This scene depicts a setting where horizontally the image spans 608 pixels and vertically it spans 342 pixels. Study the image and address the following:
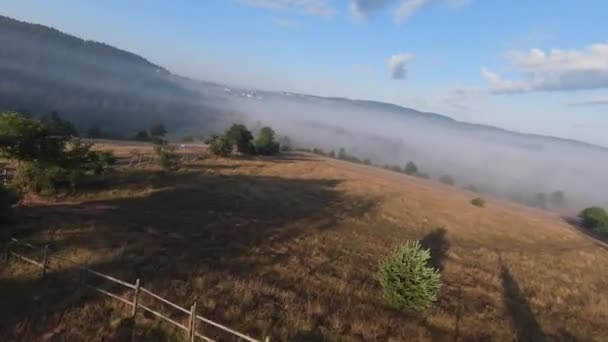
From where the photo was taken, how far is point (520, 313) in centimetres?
2316

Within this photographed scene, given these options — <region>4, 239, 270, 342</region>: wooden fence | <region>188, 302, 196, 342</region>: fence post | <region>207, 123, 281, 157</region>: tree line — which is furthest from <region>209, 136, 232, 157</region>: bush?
<region>188, 302, 196, 342</region>: fence post

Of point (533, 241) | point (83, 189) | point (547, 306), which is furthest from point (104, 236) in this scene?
point (533, 241)

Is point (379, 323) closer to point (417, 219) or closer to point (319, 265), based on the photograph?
point (319, 265)

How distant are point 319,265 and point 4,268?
15.4 metres

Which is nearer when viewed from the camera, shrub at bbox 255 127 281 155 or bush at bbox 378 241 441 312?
bush at bbox 378 241 441 312

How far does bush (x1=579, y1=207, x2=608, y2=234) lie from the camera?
87.0 m

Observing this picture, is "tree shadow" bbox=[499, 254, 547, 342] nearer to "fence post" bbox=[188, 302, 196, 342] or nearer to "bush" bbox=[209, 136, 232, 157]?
"fence post" bbox=[188, 302, 196, 342]

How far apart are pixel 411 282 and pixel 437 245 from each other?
23.7 metres

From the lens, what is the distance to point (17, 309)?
14.0 metres

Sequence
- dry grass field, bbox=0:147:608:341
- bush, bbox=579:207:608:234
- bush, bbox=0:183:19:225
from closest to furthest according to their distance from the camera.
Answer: dry grass field, bbox=0:147:608:341, bush, bbox=0:183:19:225, bush, bbox=579:207:608:234

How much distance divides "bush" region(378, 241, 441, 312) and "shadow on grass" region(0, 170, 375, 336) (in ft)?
17.8

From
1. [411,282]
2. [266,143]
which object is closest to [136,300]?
[411,282]

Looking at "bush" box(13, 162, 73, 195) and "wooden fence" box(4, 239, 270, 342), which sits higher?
"wooden fence" box(4, 239, 270, 342)

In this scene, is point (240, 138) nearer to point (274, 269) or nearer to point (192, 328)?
point (274, 269)
